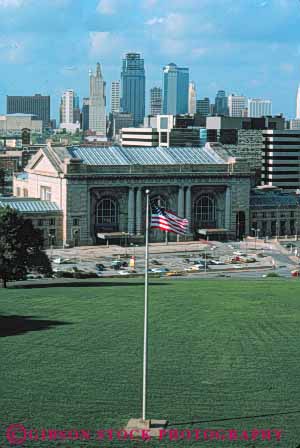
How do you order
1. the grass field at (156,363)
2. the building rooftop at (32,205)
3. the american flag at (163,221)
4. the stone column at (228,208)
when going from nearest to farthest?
the grass field at (156,363) → the american flag at (163,221) → the building rooftop at (32,205) → the stone column at (228,208)

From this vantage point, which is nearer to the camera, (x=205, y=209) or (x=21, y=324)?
(x=21, y=324)

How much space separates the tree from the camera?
84.6 meters

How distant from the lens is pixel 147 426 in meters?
40.3

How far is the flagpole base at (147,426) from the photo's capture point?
3978cm

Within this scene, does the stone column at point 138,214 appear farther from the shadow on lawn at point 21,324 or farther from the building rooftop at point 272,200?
the shadow on lawn at point 21,324

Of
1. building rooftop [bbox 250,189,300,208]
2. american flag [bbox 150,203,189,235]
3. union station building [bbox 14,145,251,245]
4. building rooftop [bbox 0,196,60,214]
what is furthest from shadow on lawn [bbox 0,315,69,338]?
building rooftop [bbox 250,189,300,208]

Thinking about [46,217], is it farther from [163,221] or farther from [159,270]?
[163,221]

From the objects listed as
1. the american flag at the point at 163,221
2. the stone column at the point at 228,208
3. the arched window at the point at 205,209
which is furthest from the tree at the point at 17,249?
the stone column at the point at 228,208

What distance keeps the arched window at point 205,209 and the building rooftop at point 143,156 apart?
5.34 meters

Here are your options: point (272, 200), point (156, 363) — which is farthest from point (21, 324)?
point (272, 200)

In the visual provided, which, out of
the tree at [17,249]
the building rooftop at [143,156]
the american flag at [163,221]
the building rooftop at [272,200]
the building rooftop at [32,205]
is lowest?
the tree at [17,249]

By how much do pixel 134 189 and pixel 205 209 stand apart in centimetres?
1260

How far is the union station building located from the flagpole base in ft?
323

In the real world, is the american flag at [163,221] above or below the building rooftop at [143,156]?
below
